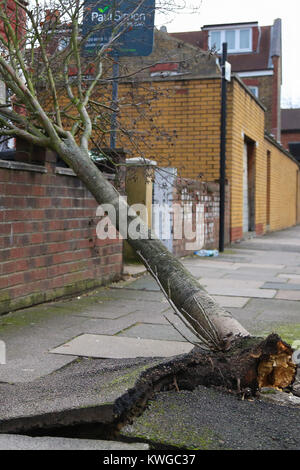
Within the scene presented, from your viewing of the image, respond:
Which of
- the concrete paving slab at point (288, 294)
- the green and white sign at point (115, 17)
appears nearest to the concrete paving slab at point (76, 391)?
the concrete paving slab at point (288, 294)

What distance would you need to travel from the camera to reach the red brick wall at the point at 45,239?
18.6ft

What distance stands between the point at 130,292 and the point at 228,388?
4.34 meters

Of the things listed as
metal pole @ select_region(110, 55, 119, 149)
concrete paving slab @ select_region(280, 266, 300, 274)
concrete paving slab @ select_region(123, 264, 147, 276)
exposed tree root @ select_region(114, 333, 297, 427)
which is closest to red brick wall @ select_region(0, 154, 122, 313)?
metal pole @ select_region(110, 55, 119, 149)

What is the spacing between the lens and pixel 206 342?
3.54 m

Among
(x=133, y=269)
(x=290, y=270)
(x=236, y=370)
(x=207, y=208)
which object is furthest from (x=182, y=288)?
(x=207, y=208)

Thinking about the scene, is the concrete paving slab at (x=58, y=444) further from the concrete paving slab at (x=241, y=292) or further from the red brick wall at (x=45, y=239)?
the concrete paving slab at (x=241, y=292)

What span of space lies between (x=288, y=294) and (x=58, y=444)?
5280mm

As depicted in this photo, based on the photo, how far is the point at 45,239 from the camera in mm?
6336

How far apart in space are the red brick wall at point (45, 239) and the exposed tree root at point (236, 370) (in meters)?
2.81

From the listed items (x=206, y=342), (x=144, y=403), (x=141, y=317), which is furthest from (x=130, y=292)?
(x=144, y=403)

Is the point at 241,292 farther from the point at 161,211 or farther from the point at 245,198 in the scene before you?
the point at 245,198

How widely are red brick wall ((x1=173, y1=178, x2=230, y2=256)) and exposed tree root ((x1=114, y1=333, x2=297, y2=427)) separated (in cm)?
742

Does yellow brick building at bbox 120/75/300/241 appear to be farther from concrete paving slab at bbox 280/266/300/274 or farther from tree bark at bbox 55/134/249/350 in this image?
tree bark at bbox 55/134/249/350
